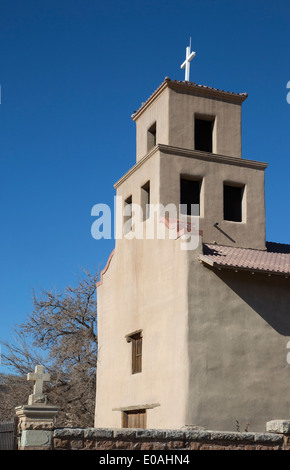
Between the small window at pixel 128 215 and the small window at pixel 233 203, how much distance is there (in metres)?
3.70

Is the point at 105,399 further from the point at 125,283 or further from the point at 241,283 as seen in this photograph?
the point at 241,283

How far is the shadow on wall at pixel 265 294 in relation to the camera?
2072cm

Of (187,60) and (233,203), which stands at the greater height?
(187,60)

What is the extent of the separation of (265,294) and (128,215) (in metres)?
7.36

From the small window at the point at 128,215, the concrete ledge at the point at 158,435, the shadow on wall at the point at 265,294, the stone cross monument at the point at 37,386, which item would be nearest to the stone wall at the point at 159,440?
the concrete ledge at the point at 158,435

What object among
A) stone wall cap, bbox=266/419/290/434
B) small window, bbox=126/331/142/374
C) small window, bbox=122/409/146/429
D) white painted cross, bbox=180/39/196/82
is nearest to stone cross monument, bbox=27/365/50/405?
→ stone wall cap, bbox=266/419/290/434

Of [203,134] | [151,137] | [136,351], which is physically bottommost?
[136,351]

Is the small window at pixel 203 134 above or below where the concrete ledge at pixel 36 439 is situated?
above

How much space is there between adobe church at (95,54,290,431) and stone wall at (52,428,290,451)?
4.52 m

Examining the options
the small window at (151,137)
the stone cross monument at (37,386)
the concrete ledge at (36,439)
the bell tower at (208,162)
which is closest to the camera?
the concrete ledge at (36,439)

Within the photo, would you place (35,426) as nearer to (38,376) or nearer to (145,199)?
(38,376)

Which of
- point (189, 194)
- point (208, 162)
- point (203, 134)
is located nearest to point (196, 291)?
point (189, 194)

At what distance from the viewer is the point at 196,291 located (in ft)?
66.3

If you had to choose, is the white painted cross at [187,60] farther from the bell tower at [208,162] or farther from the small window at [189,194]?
the small window at [189,194]
